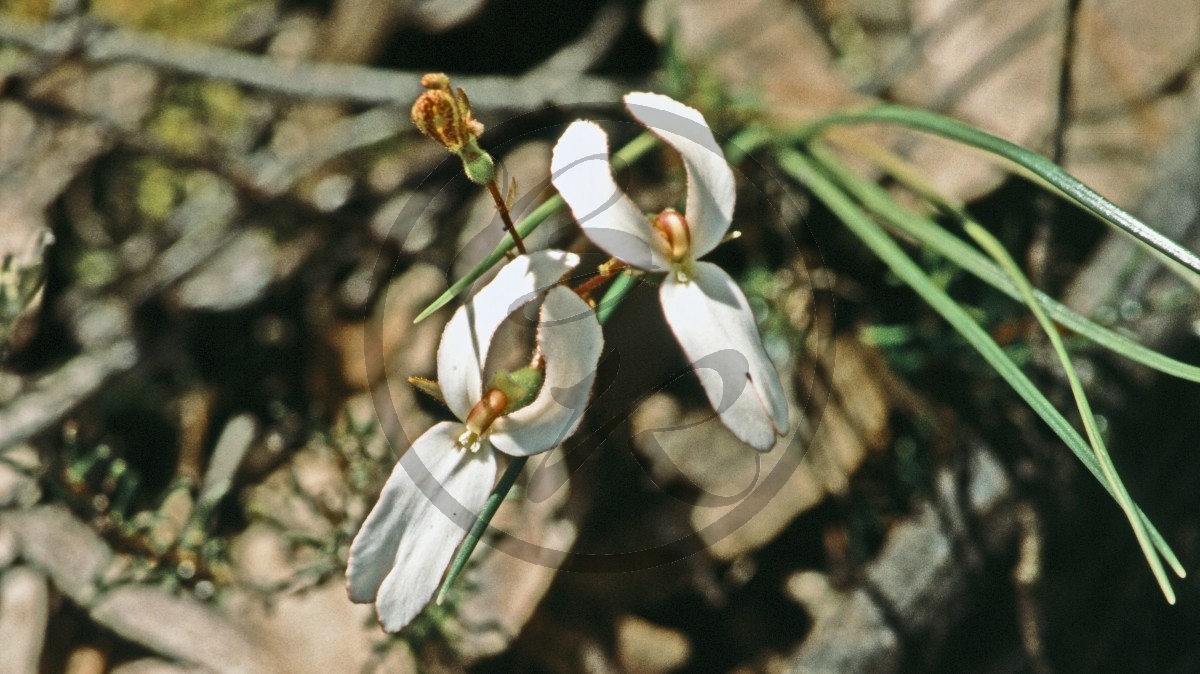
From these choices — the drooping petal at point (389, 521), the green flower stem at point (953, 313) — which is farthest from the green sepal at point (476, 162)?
the green flower stem at point (953, 313)

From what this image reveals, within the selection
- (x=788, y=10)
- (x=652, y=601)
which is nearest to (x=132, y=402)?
(x=652, y=601)

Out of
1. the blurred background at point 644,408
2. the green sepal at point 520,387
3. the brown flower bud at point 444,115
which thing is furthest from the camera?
the blurred background at point 644,408

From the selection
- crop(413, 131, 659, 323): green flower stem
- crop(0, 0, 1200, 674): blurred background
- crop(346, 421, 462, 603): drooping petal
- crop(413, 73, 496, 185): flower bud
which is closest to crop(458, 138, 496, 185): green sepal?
crop(413, 73, 496, 185): flower bud

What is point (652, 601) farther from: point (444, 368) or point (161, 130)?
point (161, 130)

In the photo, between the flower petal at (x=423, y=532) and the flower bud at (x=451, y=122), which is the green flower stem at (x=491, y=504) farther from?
the flower bud at (x=451, y=122)

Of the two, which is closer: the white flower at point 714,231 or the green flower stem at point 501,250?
the white flower at point 714,231

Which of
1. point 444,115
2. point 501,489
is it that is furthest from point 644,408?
point 444,115

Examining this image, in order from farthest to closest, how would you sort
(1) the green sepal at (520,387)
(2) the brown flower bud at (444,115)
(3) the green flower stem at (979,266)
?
(3) the green flower stem at (979,266)
(1) the green sepal at (520,387)
(2) the brown flower bud at (444,115)

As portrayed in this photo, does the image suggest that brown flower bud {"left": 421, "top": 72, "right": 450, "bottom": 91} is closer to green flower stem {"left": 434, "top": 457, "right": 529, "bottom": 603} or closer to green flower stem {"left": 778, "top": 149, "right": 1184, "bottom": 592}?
green flower stem {"left": 434, "top": 457, "right": 529, "bottom": 603}
